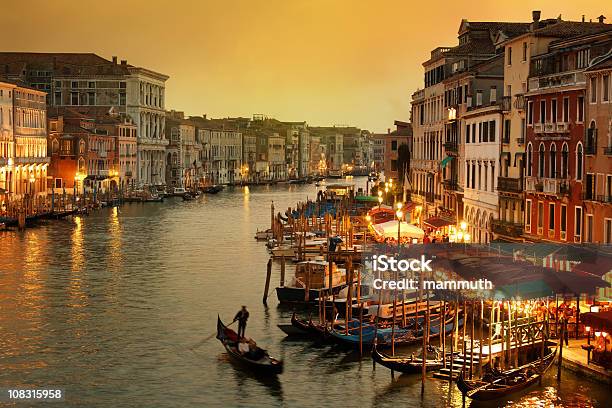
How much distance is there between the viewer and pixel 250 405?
49.8 ft

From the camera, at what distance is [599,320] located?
14.9 meters

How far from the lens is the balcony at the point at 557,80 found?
20422 mm

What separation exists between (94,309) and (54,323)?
168 cm

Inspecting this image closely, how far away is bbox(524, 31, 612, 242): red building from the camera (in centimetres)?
2034

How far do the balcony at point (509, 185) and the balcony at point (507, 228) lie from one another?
2.15 feet

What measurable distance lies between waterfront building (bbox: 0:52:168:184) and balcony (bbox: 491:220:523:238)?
51391 millimetres

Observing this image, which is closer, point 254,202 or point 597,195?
point 597,195

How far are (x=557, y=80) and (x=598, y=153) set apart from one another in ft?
7.58

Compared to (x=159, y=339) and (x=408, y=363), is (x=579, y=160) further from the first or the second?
(x=159, y=339)

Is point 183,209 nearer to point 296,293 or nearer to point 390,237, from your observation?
point 390,237

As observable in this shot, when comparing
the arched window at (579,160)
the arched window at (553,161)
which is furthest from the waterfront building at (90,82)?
the arched window at (579,160)

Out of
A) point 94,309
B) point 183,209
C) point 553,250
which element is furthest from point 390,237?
point 183,209

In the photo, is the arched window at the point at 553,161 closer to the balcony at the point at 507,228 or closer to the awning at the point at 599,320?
the balcony at the point at 507,228

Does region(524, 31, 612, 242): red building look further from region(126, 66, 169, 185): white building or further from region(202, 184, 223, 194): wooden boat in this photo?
region(202, 184, 223, 194): wooden boat
